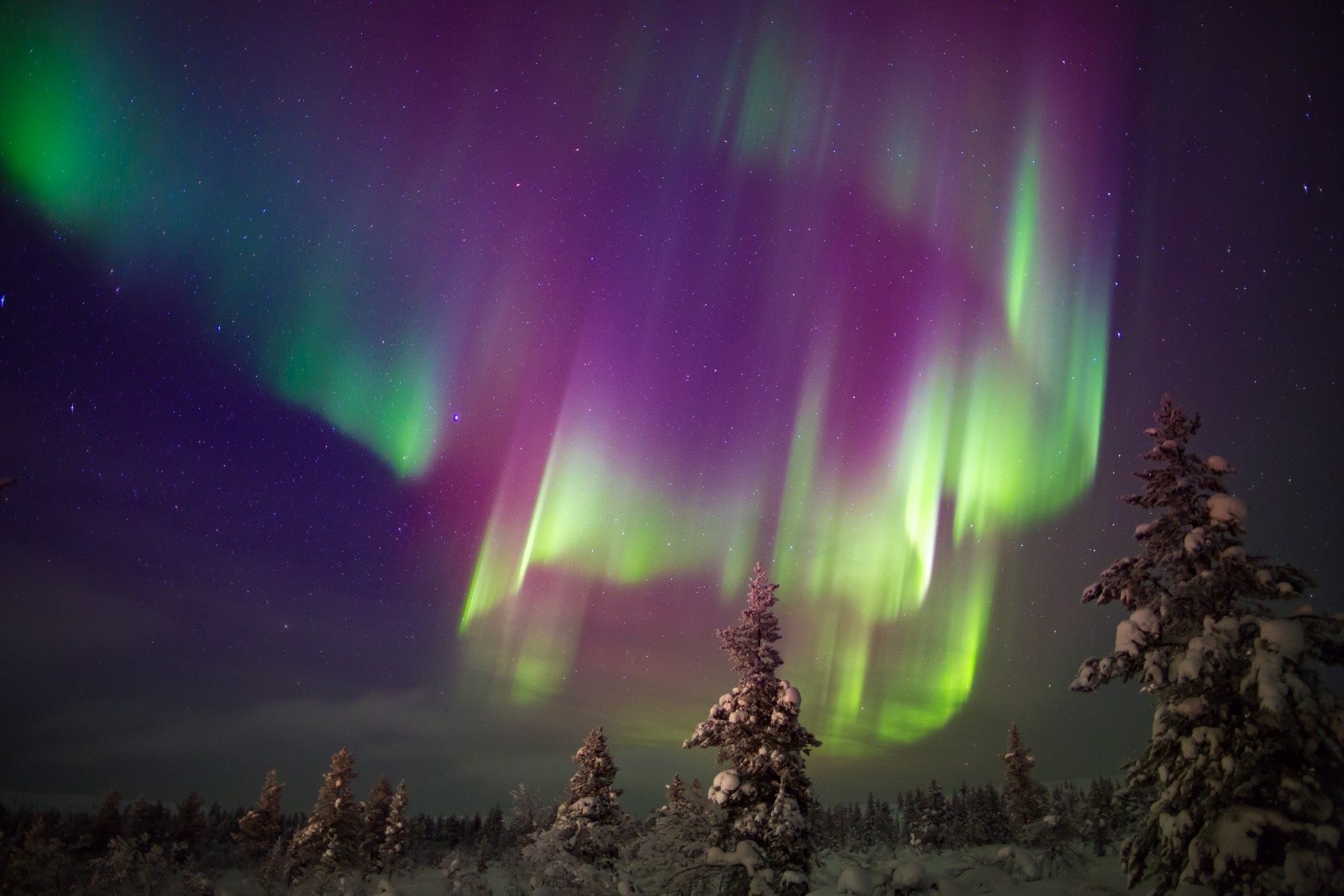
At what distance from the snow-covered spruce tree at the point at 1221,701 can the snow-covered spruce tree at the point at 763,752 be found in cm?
845

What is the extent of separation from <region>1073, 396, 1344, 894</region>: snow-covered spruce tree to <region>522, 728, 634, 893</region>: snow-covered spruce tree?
20.5m

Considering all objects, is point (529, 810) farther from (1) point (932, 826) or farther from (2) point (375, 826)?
(1) point (932, 826)

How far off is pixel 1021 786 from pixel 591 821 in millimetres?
42914

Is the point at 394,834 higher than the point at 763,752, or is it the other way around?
the point at 763,752

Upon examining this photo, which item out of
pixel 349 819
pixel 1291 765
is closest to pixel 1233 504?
pixel 1291 765

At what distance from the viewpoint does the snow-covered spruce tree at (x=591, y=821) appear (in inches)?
1025

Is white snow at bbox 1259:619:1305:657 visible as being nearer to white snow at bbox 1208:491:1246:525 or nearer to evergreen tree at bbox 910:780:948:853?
white snow at bbox 1208:491:1246:525

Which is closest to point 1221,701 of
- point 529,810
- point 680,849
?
point 680,849

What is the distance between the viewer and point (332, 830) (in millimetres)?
48906

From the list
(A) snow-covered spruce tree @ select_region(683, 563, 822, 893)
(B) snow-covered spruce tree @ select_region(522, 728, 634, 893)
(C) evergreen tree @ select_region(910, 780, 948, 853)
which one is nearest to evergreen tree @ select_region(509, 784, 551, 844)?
(B) snow-covered spruce tree @ select_region(522, 728, 634, 893)

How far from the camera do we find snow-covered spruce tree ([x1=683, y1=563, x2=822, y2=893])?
57.6 ft

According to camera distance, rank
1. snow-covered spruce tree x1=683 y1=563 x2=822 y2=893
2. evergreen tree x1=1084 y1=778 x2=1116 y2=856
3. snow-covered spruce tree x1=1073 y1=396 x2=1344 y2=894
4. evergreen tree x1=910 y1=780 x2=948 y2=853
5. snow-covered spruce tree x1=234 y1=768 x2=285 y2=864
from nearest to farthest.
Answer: snow-covered spruce tree x1=1073 y1=396 x2=1344 y2=894 → snow-covered spruce tree x1=683 y1=563 x2=822 y2=893 → evergreen tree x1=1084 y1=778 x2=1116 y2=856 → snow-covered spruce tree x1=234 y1=768 x2=285 y2=864 → evergreen tree x1=910 y1=780 x2=948 y2=853

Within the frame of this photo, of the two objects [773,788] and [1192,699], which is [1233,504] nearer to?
[1192,699]

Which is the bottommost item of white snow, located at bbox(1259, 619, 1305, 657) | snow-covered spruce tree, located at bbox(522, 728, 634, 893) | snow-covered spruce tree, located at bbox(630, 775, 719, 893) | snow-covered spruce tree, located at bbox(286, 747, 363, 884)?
snow-covered spruce tree, located at bbox(286, 747, 363, 884)
